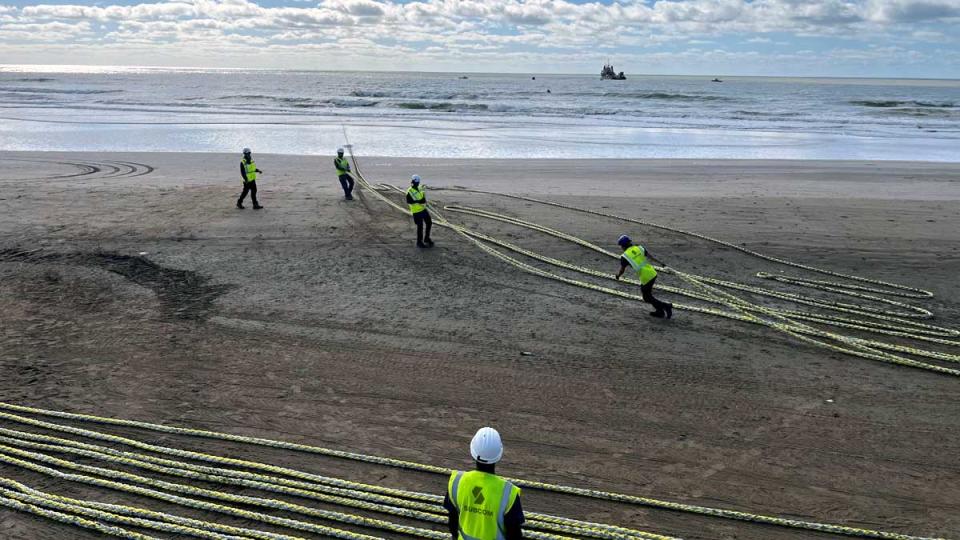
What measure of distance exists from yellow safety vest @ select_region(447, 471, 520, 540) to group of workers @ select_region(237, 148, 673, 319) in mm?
7453

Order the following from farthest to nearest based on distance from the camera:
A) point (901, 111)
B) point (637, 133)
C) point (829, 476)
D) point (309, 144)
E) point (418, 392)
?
point (901, 111)
point (637, 133)
point (309, 144)
point (418, 392)
point (829, 476)

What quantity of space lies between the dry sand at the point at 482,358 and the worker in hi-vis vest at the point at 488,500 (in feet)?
8.38

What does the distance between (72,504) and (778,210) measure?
733 inches

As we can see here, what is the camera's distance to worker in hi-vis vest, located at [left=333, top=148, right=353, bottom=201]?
64.1 ft

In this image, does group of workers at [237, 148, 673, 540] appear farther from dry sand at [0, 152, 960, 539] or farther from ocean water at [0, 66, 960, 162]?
ocean water at [0, 66, 960, 162]

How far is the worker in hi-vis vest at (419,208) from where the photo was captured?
583 inches

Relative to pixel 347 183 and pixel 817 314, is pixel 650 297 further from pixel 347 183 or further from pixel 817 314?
pixel 347 183

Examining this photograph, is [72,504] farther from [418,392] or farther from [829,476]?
[829,476]

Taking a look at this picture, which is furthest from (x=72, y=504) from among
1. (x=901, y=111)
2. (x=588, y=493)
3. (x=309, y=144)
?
(x=901, y=111)

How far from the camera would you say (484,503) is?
163 inches

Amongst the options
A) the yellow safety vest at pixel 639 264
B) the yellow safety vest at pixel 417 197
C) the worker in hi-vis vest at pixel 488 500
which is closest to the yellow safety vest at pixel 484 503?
the worker in hi-vis vest at pixel 488 500

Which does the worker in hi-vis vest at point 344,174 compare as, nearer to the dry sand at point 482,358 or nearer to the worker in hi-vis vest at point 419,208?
the dry sand at point 482,358

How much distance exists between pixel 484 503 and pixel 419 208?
11327 mm

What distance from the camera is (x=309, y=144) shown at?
3544cm
